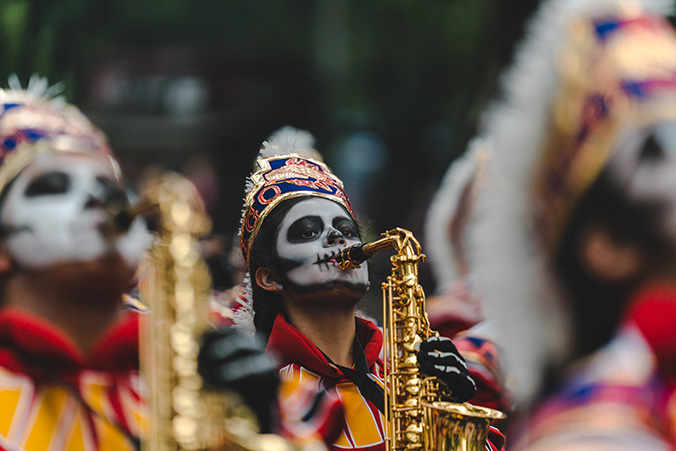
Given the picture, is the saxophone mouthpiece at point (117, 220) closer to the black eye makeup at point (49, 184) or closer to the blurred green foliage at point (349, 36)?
the black eye makeup at point (49, 184)

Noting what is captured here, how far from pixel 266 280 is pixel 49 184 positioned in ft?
2.66

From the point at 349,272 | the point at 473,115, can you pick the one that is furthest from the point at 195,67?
the point at 349,272

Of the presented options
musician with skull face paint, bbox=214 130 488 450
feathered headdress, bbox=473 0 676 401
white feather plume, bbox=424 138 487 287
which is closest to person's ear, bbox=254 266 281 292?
musician with skull face paint, bbox=214 130 488 450

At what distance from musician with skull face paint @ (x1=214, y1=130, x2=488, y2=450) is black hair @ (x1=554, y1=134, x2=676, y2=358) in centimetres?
80

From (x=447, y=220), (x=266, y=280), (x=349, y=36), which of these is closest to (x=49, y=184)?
(x=266, y=280)

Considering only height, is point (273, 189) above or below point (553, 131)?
above

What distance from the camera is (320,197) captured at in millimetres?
2975

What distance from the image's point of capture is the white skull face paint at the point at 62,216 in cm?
312

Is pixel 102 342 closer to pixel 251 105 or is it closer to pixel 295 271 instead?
pixel 295 271

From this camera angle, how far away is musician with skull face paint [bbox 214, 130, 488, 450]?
9.31ft

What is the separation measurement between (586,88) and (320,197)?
102 centimetres

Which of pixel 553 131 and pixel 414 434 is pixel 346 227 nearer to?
pixel 414 434

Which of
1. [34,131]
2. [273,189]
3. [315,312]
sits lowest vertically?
[315,312]

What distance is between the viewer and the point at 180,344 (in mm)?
2328
